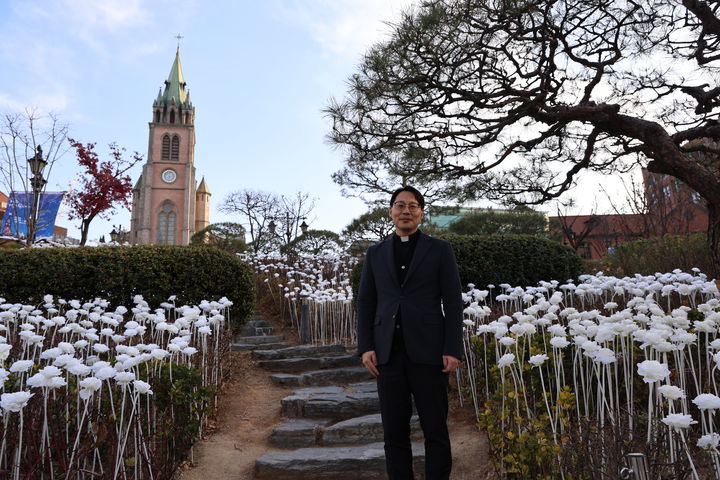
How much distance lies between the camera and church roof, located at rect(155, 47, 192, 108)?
43750 millimetres

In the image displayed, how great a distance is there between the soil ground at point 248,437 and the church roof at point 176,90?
145 ft

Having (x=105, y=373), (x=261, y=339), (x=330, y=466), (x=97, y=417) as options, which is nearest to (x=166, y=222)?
(x=261, y=339)

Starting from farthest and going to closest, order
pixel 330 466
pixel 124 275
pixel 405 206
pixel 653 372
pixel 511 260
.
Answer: pixel 511 260 < pixel 124 275 < pixel 330 466 < pixel 405 206 < pixel 653 372

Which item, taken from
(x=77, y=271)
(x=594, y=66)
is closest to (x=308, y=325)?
(x=77, y=271)

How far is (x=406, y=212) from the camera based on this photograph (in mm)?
2385

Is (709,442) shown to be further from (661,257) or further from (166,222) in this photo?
(166,222)

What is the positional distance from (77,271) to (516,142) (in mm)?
5921

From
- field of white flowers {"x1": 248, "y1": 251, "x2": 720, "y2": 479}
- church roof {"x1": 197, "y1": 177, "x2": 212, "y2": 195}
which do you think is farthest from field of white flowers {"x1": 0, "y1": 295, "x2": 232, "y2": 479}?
church roof {"x1": 197, "y1": 177, "x2": 212, "y2": 195}

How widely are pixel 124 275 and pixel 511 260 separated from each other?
5219 millimetres

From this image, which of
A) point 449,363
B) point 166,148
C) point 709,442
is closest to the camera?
point 709,442

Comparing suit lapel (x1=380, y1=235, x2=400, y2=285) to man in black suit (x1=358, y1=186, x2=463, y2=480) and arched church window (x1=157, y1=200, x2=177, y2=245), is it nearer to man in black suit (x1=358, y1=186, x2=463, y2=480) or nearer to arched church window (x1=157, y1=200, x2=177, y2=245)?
man in black suit (x1=358, y1=186, x2=463, y2=480)

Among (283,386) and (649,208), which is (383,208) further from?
(283,386)

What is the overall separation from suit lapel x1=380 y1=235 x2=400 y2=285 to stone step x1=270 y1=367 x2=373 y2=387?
2.98m

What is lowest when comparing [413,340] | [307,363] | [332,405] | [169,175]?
[332,405]
